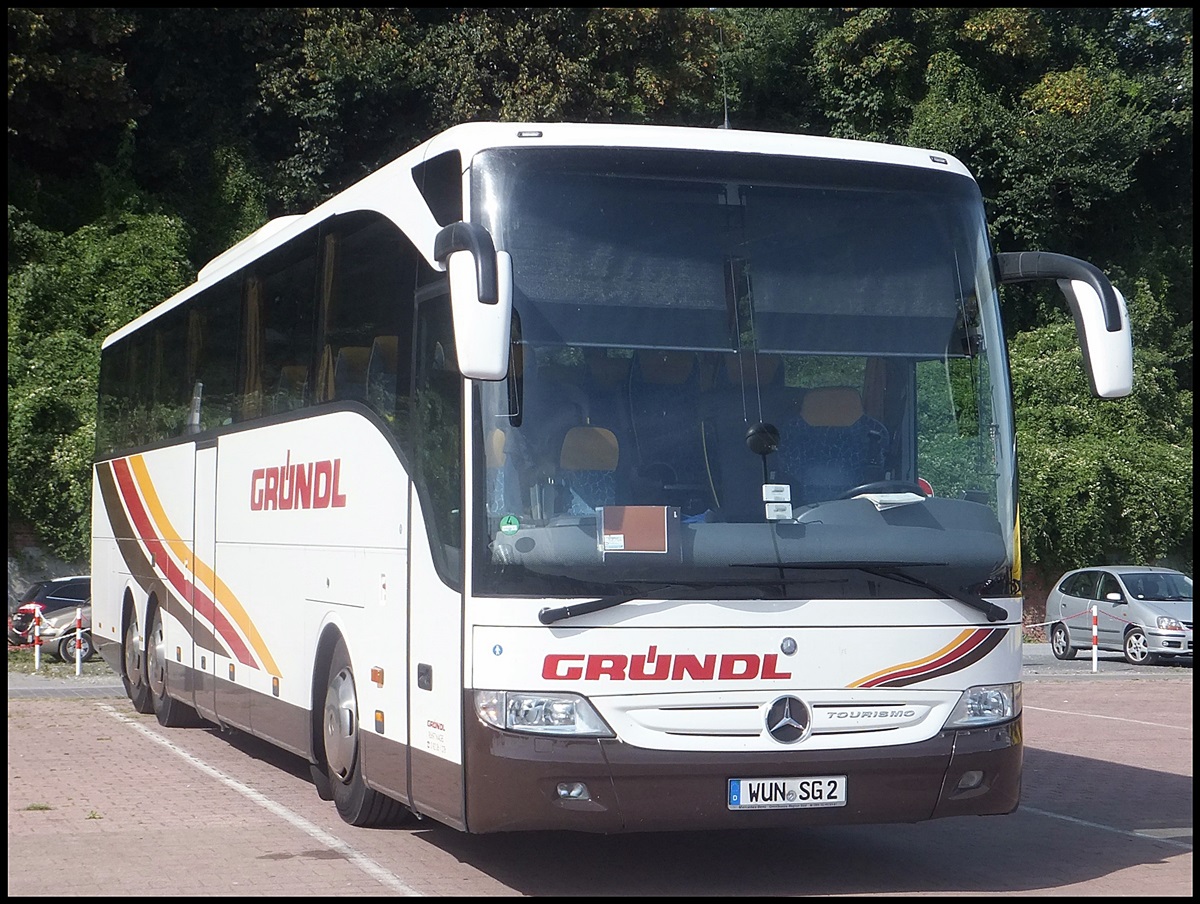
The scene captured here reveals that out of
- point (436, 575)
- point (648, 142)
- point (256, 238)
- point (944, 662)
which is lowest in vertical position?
point (944, 662)

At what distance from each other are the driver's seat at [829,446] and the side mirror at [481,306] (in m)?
1.48

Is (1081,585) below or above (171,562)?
below

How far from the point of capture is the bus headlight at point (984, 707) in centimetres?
793

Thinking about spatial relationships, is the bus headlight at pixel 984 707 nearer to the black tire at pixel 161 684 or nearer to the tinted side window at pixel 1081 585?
the black tire at pixel 161 684

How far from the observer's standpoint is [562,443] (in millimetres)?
7508

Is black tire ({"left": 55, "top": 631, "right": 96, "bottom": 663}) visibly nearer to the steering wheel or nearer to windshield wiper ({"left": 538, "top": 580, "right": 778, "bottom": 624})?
windshield wiper ({"left": 538, "top": 580, "right": 778, "bottom": 624})

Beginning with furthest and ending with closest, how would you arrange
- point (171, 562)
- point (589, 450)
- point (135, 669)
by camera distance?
point (135, 669)
point (171, 562)
point (589, 450)

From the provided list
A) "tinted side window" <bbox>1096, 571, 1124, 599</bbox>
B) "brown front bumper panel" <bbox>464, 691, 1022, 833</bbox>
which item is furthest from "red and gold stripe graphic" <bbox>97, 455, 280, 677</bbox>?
"tinted side window" <bbox>1096, 571, 1124, 599</bbox>

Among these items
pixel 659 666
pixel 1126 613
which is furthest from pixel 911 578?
pixel 1126 613

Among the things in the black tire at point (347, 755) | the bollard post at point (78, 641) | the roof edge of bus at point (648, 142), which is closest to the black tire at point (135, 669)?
the bollard post at point (78, 641)

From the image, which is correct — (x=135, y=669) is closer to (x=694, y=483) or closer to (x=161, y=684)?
(x=161, y=684)

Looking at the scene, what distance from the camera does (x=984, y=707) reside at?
8.01m

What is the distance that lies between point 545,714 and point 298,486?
3.74 metres

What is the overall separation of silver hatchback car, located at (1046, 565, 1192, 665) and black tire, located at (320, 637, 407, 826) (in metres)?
18.4
